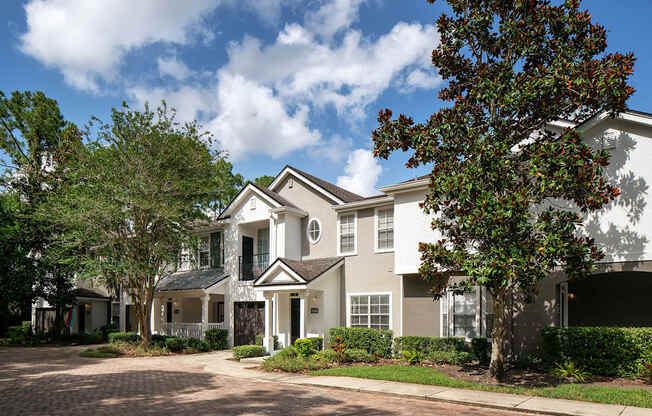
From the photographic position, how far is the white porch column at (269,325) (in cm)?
1991

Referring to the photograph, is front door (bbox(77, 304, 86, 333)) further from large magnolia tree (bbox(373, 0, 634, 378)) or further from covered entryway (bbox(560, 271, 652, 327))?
covered entryway (bbox(560, 271, 652, 327))

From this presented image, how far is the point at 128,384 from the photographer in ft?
44.1

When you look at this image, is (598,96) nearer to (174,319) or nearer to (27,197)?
(174,319)

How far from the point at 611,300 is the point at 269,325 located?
43.7 feet

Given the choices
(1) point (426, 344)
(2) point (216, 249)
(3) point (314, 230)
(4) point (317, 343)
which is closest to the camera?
(1) point (426, 344)

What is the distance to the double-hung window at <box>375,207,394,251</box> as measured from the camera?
19.3 meters

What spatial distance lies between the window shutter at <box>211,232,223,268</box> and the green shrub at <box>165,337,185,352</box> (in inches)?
182

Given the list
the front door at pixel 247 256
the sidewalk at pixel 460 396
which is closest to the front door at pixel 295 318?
the front door at pixel 247 256

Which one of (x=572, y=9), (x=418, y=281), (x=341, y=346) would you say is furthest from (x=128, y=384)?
(x=572, y=9)

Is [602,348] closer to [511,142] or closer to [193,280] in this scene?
[511,142]

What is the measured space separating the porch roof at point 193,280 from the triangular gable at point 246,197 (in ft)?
10.6

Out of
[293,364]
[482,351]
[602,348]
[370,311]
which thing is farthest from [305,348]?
[602,348]

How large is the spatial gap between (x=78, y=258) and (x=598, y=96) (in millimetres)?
22402

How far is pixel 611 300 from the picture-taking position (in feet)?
53.2
